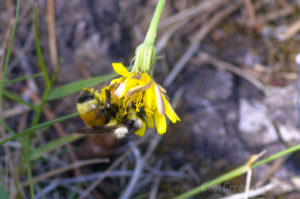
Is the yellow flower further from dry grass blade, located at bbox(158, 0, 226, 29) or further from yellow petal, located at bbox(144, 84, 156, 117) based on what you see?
dry grass blade, located at bbox(158, 0, 226, 29)

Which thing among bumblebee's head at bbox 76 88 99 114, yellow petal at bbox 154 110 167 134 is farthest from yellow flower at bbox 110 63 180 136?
bumblebee's head at bbox 76 88 99 114

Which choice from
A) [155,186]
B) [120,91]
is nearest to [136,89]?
[120,91]

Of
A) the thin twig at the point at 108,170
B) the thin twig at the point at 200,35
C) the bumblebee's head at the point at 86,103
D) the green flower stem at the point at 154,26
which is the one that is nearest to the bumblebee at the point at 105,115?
the bumblebee's head at the point at 86,103

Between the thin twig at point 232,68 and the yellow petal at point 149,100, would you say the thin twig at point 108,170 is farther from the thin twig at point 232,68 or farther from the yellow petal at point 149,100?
the thin twig at point 232,68

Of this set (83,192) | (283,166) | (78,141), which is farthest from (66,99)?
(283,166)

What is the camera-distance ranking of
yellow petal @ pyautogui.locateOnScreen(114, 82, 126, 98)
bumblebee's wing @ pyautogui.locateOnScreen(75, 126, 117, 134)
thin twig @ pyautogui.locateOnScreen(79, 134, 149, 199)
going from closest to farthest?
bumblebee's wing @ pyautogui.locateOnScreen(75, 126, 117, 134) < yellow petal @ pyautogui.locateOnScreen(114, 82, 126, 98) < thin twig @ pyautogui.locateOnScreen(79, 134, 149, 199)

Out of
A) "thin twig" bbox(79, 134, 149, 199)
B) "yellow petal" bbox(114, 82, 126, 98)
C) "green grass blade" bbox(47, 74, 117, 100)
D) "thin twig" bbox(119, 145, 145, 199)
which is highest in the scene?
"green grass blade" bbox(47, 74, 117, 100)

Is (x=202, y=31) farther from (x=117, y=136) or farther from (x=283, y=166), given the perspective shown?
(x=117, y=136)
